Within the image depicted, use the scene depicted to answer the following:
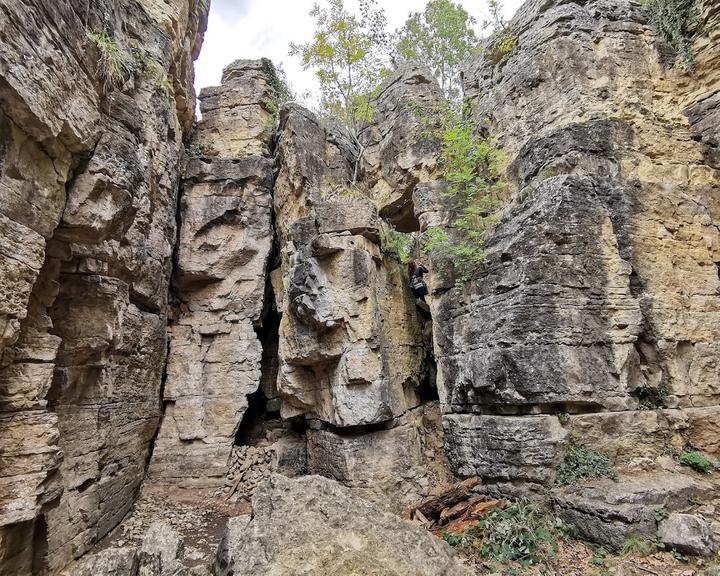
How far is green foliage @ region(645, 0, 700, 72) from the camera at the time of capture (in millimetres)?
6508

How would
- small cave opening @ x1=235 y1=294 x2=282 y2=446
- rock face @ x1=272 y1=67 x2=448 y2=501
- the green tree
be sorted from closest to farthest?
rock face @ x1=272 y1=67 x2=448 y2=501, small cave opening @ x1=235 y1=294 x2=282 y2=446, the green tree

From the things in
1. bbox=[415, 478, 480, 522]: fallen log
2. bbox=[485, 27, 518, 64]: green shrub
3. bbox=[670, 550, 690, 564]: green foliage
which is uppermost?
bbox=[485, 27, 518, 64]: green shrub

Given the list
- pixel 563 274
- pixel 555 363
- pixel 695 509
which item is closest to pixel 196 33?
pixel 563 274

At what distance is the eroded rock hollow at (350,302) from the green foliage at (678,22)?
6.9 inches

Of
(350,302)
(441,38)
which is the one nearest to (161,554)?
(350,302)

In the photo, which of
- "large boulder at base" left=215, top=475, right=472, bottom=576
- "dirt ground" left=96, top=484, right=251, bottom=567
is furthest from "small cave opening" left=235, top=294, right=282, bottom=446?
"large boulder at base" left=215, top=475, right=472, bottom=576

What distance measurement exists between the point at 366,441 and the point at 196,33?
36.8 ft

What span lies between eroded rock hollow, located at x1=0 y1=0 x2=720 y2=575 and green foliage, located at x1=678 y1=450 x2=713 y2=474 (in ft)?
0.48

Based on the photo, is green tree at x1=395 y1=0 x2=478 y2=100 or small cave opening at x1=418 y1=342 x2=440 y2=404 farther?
green tree at x1=395 y1=0 x2=478 y2=100

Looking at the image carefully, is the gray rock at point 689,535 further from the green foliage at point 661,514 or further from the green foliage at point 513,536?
the green foliage at point 513,536

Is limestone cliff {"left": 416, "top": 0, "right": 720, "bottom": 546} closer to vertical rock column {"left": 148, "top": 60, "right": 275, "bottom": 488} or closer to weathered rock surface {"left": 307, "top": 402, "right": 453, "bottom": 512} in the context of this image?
weathered rock surface {"left": 307, "top": 402, "right": 453, "bottom": 512}

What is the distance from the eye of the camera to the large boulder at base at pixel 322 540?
3.17 m

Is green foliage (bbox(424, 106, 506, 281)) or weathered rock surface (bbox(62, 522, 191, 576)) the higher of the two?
green foliage (bbox(424, 106, 506, 281))

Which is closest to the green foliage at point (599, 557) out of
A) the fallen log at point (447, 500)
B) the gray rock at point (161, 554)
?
the fallen log at point (447, 500)
